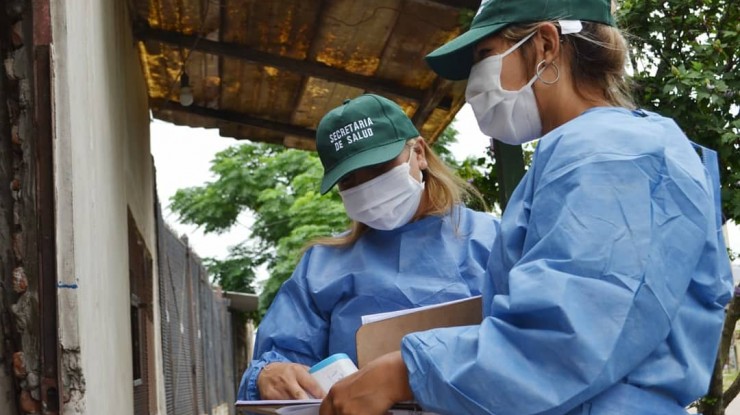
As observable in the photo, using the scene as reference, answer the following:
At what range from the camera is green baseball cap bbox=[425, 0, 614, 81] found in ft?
6.72

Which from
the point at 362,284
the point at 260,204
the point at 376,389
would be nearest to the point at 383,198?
the point at 362,284

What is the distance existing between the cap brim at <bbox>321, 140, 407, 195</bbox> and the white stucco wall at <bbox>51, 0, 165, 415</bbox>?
2.19ft

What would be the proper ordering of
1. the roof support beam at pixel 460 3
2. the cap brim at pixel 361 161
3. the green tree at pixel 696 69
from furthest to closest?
the roof support beam at pixel 460 3, the green tree at pixel 696 69, the cap brim at pixel 361 161

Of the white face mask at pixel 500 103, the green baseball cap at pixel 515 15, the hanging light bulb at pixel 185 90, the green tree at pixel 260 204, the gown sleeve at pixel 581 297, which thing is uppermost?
the hanging light bulb at pixel 185 90

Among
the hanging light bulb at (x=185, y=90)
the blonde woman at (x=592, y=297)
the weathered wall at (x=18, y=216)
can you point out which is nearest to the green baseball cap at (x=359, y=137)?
the weathered wall at (x=18, y=216)

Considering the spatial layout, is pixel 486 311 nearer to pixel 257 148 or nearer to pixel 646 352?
pixel 646 352

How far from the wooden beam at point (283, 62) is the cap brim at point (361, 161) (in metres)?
3.91

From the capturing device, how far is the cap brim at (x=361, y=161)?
2889mm

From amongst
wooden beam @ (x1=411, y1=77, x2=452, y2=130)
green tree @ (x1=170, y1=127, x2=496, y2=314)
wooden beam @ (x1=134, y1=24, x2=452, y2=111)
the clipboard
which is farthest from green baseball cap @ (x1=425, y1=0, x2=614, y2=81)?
green tree @ (x1=170, y1=127, x2=496, y2=314)

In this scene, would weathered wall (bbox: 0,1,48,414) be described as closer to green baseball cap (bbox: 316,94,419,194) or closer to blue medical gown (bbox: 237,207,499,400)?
blue medical gown (bbox: 237,207,499,400)

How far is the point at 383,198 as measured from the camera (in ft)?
9.78

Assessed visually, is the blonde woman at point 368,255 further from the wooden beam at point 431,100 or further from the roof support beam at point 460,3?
the wooden beam at point 431,100

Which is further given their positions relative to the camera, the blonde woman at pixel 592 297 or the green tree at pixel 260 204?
the green tree at pixel 260 204

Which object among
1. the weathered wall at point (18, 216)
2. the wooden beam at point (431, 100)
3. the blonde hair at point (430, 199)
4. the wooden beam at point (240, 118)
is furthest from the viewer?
the wooden beam at point (240, 118)
